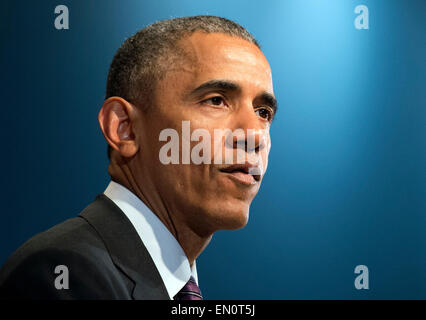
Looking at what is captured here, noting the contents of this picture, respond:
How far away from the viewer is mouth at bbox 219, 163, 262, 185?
34.1 inches

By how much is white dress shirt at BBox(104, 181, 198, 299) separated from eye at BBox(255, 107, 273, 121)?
338 mm

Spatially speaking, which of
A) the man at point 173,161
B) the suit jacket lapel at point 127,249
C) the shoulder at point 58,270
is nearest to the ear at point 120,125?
the man at point 173,161

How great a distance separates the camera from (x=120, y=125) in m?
0.96

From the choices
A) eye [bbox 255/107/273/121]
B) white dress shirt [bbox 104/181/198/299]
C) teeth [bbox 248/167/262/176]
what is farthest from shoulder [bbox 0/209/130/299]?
eye [bbox 255/107/273/121]

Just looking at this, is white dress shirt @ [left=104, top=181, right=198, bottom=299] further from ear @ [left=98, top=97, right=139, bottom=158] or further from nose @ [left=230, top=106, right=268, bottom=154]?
nose @ [left=230, top=106, right=268, bottom=154]

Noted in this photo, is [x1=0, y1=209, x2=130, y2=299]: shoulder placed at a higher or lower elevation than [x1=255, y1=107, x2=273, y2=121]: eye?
lower

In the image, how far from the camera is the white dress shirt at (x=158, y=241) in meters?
0.89

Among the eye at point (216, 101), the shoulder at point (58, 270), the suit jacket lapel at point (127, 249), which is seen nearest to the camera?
the shoulder at point (58, 270)

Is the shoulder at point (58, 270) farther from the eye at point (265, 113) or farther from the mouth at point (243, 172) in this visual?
the eye at point (265, 113)

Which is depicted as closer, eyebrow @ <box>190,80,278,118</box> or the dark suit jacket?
the dark suit jacket

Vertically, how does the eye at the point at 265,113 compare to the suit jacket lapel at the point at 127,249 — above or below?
above

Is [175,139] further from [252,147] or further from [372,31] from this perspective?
[372,31]

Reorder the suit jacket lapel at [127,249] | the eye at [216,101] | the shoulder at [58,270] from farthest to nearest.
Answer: the eye at [216,101], the suit jacket lapel at [127,249], the shoulder at [58,270]
